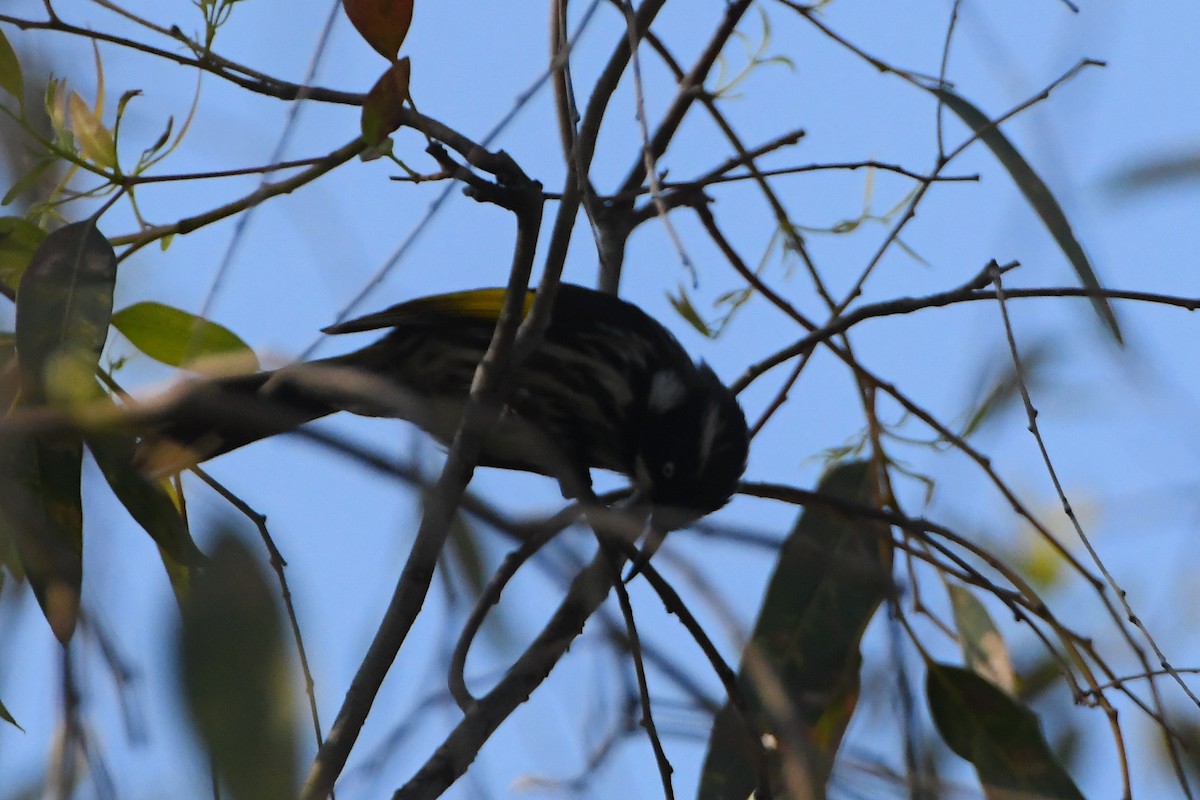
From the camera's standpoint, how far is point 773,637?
248 cm

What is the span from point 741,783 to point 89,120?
1.43 meters

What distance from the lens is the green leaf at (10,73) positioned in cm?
207

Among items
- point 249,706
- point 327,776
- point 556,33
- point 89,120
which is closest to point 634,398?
point 556,33

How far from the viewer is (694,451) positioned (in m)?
2.68

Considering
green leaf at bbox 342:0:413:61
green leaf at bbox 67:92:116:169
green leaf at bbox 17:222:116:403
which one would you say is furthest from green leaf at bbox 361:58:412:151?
green leaf at bbox 67:92:116:169

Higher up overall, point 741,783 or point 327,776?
point 741,783

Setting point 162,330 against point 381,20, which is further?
point 162,330

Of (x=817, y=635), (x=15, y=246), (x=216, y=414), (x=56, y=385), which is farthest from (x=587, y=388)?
(x=216, y=414)

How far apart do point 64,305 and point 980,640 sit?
1.74 m

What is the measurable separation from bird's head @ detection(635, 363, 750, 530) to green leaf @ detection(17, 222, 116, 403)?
1101 millimetres

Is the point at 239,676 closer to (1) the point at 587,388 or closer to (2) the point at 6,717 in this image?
(2) the point at 6,717

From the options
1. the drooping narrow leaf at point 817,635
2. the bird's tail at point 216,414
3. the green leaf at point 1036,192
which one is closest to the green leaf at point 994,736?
Answer: the drooping narrow leaf at point 817,635

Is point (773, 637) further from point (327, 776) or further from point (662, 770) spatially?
point (327, 776)

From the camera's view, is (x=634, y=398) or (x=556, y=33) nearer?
(x=556, y=33)
